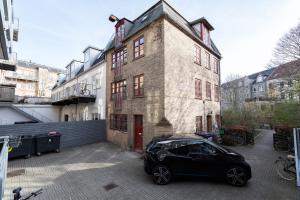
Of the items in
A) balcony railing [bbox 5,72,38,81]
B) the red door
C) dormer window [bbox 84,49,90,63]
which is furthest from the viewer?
balcony railing [bbox 5,72,38,81]

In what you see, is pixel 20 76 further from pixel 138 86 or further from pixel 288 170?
pixel 288 170

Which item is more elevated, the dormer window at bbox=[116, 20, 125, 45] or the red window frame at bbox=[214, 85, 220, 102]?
the dormer window at bbox=[116, 20, 125, 45]

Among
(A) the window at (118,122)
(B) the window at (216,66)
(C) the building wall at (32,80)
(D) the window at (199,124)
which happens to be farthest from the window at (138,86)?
(C) the building wall at (32,80)

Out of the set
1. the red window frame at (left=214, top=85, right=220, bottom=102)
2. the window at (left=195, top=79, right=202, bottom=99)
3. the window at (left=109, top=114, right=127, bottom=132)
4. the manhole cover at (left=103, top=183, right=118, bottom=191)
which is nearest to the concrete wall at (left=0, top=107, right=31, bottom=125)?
the window at (left=109, top=114, right=127, bottom=132)

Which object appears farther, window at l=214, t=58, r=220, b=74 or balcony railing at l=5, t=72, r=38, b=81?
balcony railing at l=5, t=72, r=38, b=81

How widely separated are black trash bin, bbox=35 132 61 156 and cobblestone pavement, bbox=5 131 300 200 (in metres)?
1.07

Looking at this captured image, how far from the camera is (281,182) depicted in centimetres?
638

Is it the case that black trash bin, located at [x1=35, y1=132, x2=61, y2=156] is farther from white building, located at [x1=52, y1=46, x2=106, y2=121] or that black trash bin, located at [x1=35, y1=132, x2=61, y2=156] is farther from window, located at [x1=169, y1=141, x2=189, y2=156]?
window, located at [x1=169, y1=141, x2=189, y2=156]

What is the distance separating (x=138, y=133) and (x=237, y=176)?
699 cm

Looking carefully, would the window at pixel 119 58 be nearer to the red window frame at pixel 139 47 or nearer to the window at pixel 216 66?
the red window frame at pixel 139 47

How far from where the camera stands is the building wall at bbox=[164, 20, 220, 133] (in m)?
10.4

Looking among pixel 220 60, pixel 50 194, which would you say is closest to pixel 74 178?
pixel 50 194

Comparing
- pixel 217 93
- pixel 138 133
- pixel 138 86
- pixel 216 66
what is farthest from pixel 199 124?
pixel 216 66

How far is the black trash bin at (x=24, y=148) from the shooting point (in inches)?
372
